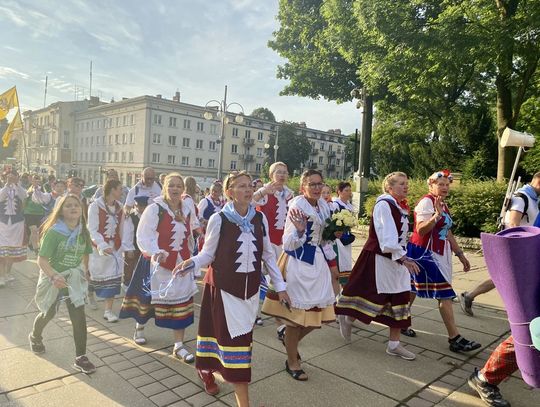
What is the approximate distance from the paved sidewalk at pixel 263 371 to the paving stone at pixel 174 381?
1 centimetres

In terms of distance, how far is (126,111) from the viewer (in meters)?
61.4

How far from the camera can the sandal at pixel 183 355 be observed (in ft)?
14.2

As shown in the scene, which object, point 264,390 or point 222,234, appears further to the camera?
point 264,390

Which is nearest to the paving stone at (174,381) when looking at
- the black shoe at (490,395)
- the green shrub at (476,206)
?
the black shoe at (490,395)

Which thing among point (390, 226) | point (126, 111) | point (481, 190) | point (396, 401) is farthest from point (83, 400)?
point (126, 111)

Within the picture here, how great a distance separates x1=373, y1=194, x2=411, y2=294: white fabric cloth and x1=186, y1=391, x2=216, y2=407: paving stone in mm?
2137

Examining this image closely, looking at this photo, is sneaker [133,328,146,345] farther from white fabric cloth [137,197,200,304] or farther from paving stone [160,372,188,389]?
paving stone [160,372,188,389]

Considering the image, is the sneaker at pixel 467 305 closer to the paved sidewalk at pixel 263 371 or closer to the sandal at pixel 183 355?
the paved sidewalk at pixel 263 371

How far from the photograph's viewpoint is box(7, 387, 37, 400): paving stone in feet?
11.5

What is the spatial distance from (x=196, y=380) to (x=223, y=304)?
3.58 feet

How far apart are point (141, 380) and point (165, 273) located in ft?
3.88

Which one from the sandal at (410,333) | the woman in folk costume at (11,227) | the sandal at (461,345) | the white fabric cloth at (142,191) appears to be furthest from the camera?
the woman in folk costume at (11,227)

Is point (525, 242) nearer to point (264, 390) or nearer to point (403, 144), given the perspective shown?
point (264, 390)

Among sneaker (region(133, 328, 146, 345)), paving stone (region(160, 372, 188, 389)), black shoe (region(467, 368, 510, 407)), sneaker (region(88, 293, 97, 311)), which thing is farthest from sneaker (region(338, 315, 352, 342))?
sneaker (region(88, 293, 97, 311))
